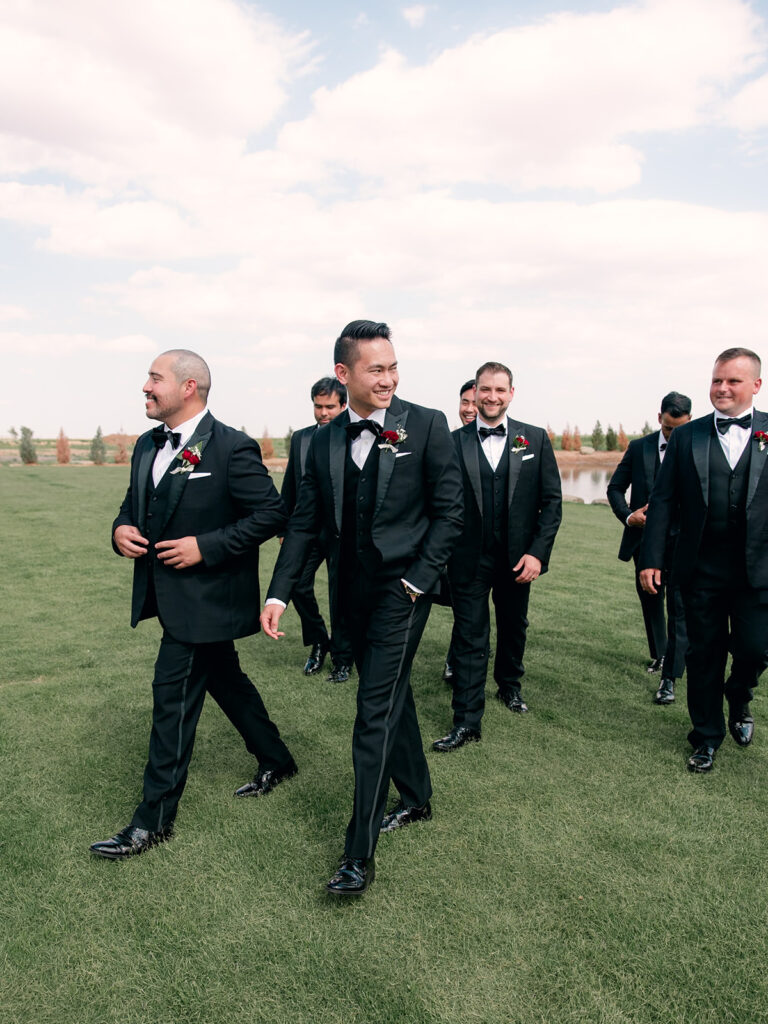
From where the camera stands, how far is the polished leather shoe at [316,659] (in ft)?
21.5

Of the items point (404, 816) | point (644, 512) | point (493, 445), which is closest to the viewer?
point (404, 816)

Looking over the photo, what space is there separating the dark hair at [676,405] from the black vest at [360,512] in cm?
373

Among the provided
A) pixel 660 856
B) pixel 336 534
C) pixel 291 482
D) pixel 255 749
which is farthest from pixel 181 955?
pixel 291 482

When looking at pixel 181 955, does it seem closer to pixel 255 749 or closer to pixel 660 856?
pixel 255 749

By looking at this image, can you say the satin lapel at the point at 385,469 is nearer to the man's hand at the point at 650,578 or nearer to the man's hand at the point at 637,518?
the man's hand at the point at 650,578

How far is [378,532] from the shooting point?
3.51 metres

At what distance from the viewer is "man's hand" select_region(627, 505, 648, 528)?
6375 millimetres

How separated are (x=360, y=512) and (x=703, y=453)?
235 cm

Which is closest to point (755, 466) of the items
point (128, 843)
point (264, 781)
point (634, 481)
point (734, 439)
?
point (734, 439)

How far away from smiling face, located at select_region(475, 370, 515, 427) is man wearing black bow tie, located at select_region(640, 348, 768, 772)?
1181mm

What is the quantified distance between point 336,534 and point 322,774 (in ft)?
5.47

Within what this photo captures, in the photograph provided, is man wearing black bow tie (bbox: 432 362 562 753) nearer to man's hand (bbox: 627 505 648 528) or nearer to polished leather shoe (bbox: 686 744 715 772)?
man's hand (bbox: 627 505 648 528)

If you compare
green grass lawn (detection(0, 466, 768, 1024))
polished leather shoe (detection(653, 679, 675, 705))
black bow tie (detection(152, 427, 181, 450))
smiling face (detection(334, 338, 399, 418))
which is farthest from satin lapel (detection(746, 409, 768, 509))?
black bow tie (detection(152, 427, 181, 450))

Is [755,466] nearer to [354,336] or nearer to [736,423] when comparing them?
[736,423]
